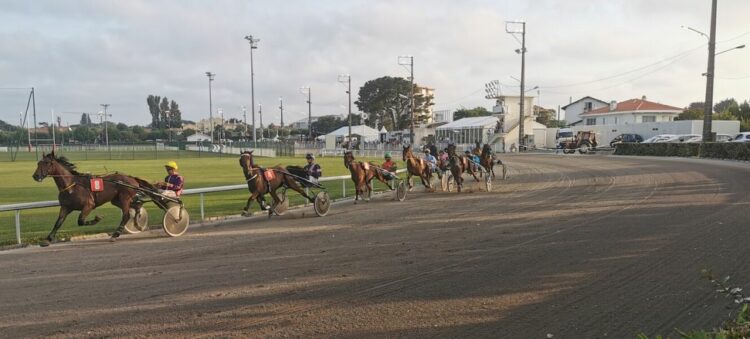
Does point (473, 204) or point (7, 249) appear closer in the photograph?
point (7, 249)

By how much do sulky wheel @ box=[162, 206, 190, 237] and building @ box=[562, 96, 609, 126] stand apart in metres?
81.2

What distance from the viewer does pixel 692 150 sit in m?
34.6

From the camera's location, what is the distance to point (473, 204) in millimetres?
14539

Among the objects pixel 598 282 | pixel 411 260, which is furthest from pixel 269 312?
pixel 598 282

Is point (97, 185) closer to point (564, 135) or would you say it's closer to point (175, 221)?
point (175, 221)

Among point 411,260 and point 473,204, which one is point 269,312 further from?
point 473,204

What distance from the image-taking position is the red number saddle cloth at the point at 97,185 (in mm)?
9609

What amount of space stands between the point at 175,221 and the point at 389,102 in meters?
99.7

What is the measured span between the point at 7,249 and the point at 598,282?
9554mm

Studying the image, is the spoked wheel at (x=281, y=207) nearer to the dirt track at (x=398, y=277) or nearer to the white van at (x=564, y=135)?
the dirt track at (x=398, y=277)

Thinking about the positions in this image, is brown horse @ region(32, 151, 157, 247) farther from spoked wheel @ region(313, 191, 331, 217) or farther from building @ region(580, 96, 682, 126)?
building @ region(580, 96, 682, 126)

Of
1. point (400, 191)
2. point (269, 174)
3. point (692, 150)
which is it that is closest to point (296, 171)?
point (269, 174)

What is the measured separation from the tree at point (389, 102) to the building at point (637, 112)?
4315 centimetres

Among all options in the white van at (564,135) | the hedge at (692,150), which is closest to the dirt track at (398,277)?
the hedge at (692,150)
